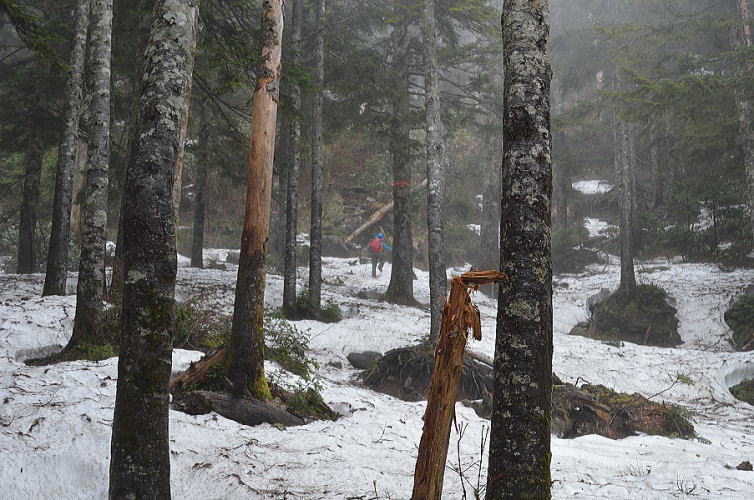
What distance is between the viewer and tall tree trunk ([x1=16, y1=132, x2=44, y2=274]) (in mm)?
12703

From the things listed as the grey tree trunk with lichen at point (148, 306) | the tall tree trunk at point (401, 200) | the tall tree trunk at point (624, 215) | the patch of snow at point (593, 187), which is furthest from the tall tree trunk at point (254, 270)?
the patch of snow at point (593, 187)

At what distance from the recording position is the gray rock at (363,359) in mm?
10148

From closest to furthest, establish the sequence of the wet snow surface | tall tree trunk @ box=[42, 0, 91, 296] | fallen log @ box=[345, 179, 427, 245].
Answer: the wet snow surface → tall tree trunk @ box=[42, 0, 91, 296] → fallen log @ box=[345, 179, 427, 245]

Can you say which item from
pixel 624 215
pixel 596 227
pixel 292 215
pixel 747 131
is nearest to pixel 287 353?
pixel 292 215

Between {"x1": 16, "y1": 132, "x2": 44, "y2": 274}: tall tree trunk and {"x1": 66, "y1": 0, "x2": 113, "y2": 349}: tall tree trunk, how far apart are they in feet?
22.0

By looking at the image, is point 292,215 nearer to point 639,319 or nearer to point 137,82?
point 137,82

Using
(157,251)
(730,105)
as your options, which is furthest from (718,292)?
(157,251)

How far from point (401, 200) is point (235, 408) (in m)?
11.3

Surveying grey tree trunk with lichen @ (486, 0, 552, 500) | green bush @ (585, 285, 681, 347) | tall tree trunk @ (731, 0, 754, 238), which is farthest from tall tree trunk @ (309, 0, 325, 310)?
tall tree trunk @ (731, 0, 754, 238)

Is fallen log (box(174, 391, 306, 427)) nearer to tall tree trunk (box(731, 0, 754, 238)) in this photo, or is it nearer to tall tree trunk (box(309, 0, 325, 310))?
tall tree trunk (box(309, 0, 325, 310))

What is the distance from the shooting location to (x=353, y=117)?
48.7 feet

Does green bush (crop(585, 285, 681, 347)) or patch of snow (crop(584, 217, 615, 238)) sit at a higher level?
patch of snow (crop(584, 217, 615, 238))

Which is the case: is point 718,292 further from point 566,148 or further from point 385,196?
point 385,196

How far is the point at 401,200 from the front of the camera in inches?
621
